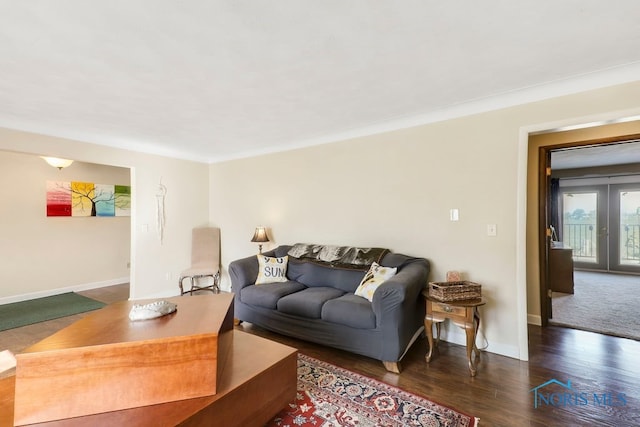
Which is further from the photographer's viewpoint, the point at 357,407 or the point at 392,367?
the point at 392,367

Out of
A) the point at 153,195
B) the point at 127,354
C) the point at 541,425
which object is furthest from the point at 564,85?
A: the point at 153,195

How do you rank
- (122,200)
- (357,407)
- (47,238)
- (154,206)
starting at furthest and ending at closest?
(122,200)
(47,238)
(154,206)
(357,407)

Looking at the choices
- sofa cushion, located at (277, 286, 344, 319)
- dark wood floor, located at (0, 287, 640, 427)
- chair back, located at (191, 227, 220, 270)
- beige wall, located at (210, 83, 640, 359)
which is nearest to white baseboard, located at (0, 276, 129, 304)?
dark wood floor, located at (0, 287, 640, 427)

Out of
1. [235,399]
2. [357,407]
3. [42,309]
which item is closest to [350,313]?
[357,407]

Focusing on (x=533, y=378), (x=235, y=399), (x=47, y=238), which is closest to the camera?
(x=235, y=399)

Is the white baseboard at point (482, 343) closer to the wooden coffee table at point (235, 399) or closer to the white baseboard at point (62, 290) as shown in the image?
the wooden coffee table at point (235, 399)

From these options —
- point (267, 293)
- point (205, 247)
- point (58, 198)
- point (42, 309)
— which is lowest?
point (42, 309)

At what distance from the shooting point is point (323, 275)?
11.3 feet

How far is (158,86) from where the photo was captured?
240cm

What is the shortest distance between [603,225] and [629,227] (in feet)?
1.37

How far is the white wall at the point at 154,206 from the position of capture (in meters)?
3.81

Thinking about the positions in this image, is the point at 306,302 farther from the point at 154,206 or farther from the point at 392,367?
A: the point at 154,206

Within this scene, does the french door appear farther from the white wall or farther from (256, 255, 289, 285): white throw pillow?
the white wall

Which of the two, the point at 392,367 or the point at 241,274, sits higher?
the point at 241,274
